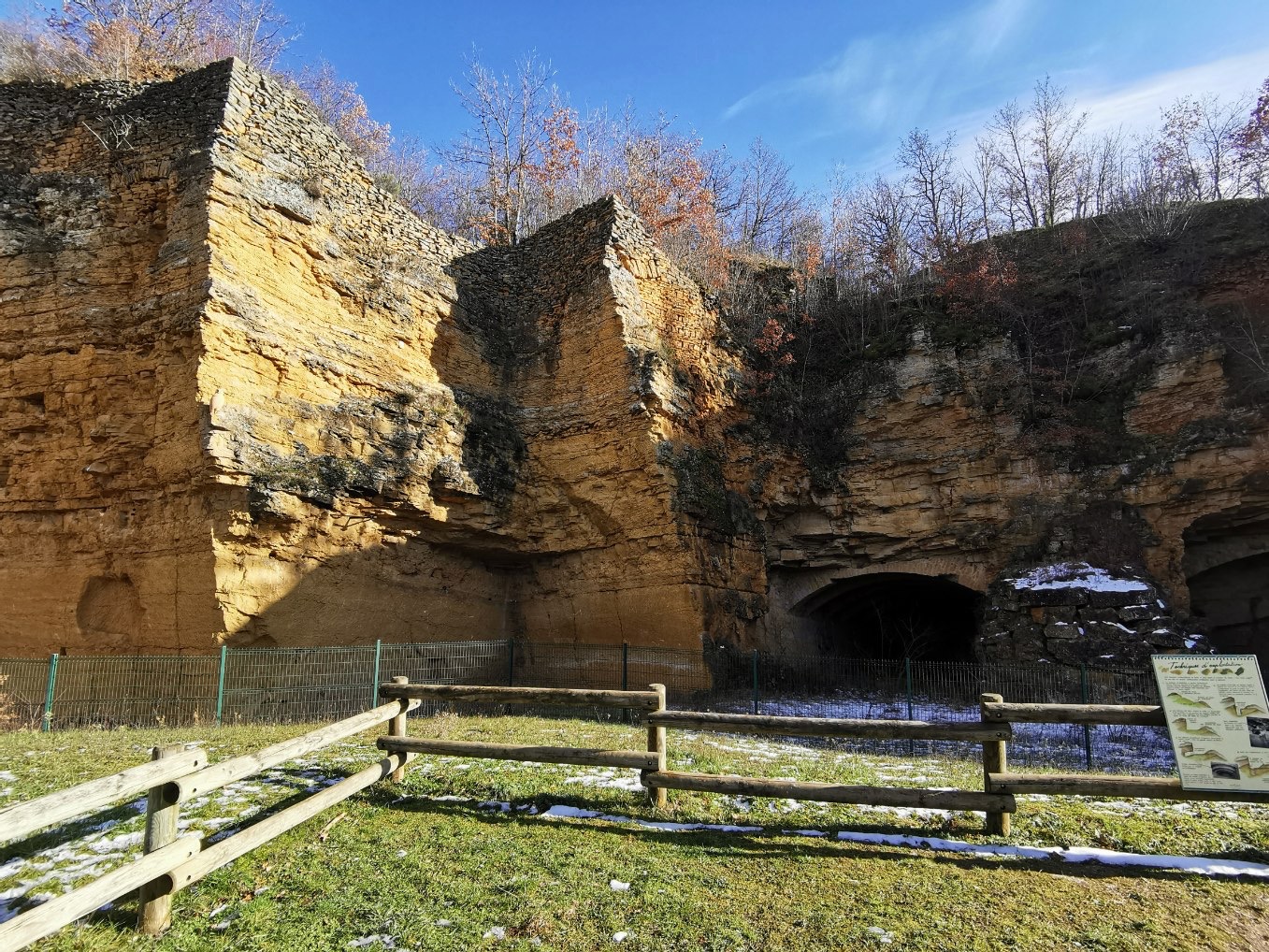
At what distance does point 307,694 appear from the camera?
39.1 feet

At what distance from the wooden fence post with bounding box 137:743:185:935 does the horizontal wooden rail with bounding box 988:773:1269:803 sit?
20.5 ft

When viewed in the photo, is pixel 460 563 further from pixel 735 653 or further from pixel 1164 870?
pixel 1164 870

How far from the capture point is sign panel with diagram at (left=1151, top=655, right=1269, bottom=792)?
5402mm

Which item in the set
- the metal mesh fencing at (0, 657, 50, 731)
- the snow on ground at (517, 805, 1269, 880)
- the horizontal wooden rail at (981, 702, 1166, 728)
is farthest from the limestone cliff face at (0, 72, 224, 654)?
the horizontal wooden rail at (981, 702, 1166, 728)

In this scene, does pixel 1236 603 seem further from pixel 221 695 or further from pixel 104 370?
pixel 104 370

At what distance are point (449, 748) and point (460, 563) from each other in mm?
10022

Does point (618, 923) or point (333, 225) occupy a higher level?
point (333, 225)

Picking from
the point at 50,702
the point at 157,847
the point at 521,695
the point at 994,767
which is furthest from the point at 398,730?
the point at 50,702

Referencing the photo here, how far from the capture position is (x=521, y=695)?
733 centimetres

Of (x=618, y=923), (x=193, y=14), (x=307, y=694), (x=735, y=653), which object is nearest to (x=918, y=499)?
(x=735, y=653)

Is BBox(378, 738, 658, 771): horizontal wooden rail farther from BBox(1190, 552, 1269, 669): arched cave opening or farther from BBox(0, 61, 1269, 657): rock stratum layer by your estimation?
BBox(1190, 552, 1269, 669): arched cave opening

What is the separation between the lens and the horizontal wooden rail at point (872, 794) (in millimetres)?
5961

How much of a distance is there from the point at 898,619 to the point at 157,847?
21912mm

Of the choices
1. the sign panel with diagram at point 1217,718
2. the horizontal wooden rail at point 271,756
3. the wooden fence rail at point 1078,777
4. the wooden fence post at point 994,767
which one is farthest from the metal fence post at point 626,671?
the sign panel with diagram at point 1217,718
